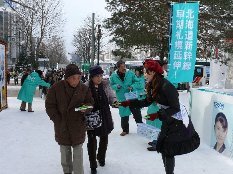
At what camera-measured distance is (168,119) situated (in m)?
4.11

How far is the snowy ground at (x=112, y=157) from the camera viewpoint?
5.61 m

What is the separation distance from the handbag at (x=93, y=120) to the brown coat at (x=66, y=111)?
1.14 feet

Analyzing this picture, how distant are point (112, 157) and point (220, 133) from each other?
192 centimetres

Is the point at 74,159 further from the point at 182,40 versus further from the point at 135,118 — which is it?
the point at 182,40

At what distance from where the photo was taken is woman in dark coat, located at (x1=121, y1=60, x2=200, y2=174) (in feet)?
13.4

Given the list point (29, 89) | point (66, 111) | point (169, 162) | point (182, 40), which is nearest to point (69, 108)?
point (66, 111)

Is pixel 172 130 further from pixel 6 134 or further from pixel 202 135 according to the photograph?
pixel 6 134

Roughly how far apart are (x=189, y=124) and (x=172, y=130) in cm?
22

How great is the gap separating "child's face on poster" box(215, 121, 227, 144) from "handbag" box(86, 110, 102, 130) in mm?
2496

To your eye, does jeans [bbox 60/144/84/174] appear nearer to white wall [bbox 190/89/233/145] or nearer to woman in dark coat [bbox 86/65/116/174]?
woman in dark coat [bbox 86/65/116/174]

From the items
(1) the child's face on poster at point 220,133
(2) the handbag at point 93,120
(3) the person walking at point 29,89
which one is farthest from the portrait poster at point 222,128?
(3) the person walking at point 29,89

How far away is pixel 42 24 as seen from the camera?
31031 mm

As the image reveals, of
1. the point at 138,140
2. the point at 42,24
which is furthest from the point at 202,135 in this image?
the point at 42,24

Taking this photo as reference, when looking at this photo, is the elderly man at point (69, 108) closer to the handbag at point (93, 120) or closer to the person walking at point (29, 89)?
the handbag at point (93, 120)
